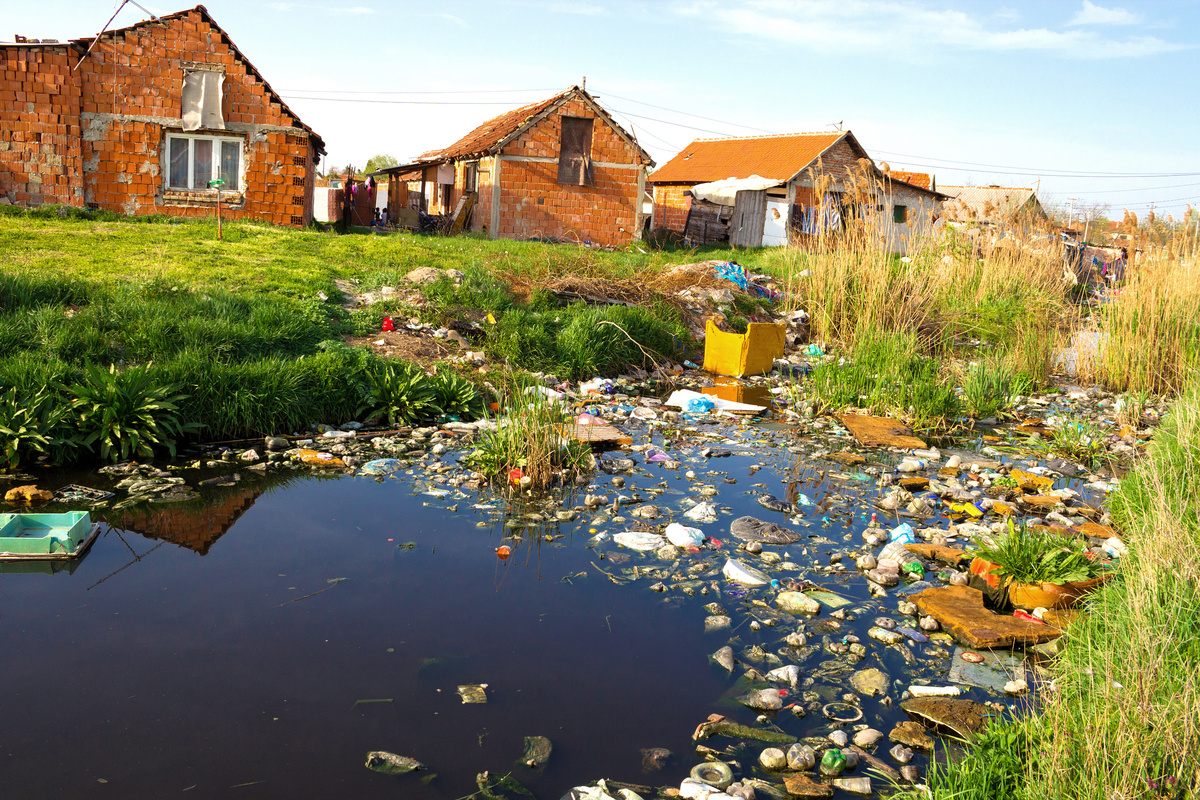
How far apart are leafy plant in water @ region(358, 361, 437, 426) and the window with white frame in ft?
35.9

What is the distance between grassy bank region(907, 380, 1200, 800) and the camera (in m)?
1.96

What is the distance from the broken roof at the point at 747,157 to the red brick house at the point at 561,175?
4.87 m

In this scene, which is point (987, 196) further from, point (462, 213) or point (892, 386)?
point (892, 386)

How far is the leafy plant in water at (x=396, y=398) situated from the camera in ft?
20.2

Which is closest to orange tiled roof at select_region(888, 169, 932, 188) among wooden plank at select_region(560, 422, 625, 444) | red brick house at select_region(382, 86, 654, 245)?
red brick house at select_region(382, 86, 654, 245)

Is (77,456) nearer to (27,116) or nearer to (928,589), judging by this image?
(928,589)

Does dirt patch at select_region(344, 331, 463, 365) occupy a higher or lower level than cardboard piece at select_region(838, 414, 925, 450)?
higher

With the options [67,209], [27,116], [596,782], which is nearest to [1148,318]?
[596,782]

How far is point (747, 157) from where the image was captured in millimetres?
24922

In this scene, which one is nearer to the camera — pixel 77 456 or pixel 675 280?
pixel 77 456

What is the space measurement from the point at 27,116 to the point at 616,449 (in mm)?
14057

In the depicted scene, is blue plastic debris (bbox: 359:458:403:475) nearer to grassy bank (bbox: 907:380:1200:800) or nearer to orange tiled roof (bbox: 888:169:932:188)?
grassy bank (bbox: 907:380:1200:800)

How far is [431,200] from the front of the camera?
2380 cm

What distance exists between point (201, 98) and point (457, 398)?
38.8 feet
